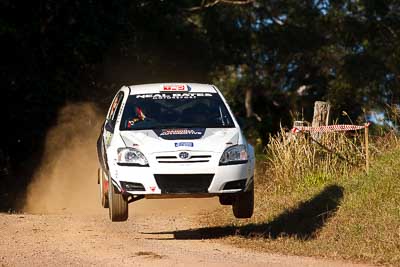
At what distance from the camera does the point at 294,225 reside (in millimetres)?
14422

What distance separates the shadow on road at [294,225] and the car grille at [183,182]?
1481mm

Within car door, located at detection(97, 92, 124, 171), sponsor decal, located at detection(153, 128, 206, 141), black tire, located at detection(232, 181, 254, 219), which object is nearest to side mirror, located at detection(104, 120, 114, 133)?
car door, located at detection(97, 92, 124, 171)

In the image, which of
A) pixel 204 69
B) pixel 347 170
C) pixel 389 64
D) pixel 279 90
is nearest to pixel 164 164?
pixel 347 170

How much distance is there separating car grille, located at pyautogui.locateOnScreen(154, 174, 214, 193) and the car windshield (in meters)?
1.06

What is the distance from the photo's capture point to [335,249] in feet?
39.3

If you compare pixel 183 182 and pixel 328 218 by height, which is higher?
pixel 183 182

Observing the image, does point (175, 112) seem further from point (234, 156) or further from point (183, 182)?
point (183, 182)

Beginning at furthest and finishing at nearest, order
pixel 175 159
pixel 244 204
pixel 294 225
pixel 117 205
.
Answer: pixel 294 225, pixel 244 204, pixel 117 205, pixel 175 159

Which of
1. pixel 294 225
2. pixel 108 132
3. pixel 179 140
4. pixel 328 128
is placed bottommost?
pixel 294 225

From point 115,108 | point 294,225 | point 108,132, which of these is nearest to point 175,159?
point 108,132

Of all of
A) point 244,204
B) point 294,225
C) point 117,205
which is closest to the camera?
point 117,205

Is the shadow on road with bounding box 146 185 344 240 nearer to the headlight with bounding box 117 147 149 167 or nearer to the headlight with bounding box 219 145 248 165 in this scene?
the headlight with bounding box 219 145 248 165

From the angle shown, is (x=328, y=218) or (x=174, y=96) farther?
(x=328, y=218)

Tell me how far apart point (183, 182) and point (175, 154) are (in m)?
0.35
